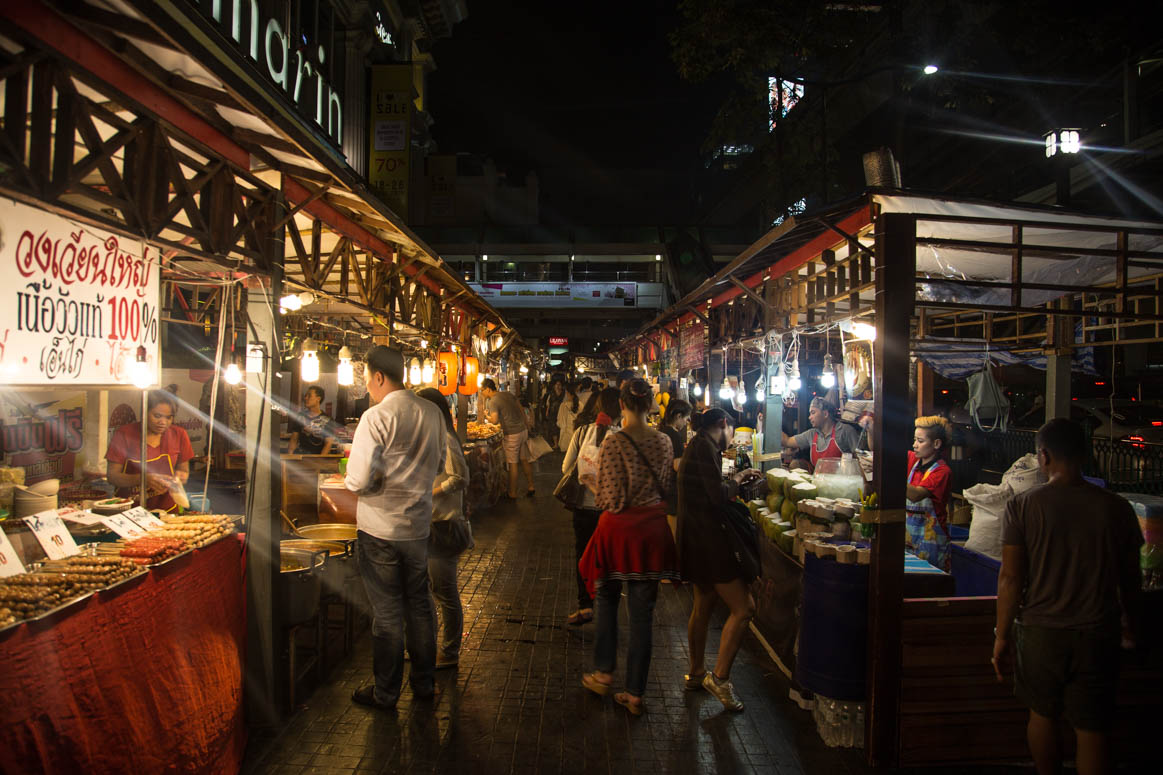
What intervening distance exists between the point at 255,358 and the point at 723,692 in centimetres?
429

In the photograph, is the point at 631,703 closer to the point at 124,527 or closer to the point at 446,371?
the point at 124,527

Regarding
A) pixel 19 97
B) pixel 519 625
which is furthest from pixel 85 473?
pixel 19 97

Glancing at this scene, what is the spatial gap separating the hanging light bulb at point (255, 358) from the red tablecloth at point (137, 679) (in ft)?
3.97

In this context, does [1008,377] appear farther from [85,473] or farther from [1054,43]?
[85,473]

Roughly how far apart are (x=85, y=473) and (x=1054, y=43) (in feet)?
60.3

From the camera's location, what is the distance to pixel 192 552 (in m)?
3.65

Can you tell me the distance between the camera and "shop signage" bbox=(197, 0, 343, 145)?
739 centimetres

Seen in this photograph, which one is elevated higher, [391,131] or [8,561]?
[391,131]

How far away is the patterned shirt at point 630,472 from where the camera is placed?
176 inches

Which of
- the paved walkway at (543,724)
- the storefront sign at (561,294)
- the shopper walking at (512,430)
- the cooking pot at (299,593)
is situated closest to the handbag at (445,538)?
the cooking pot at (299,593)

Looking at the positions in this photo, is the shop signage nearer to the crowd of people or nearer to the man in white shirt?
the man in white shirt

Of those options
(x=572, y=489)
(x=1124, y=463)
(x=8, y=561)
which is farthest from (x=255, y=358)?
(x=1124, y=463)

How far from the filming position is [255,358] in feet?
14.1

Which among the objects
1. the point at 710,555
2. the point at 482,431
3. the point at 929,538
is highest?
the point at 482,431
